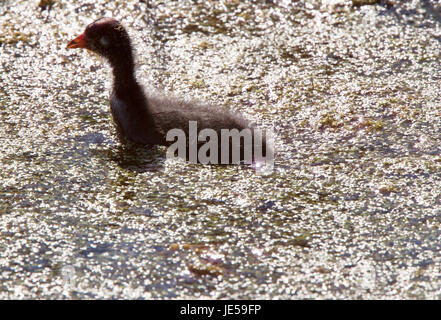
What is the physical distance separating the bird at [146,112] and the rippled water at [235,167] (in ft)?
0.31

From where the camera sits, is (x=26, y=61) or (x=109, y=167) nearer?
(x=109, y=167)

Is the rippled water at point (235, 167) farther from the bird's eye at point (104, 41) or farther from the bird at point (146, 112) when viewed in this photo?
the bird's eye at point (104, 41)

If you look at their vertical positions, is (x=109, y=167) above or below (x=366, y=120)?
below

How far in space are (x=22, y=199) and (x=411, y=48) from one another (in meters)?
2.60

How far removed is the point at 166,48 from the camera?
4.89m

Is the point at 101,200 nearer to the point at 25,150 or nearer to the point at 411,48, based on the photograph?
the point at 25,150

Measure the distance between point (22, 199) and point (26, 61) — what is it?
155cm

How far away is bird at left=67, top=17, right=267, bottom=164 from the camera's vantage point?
12.3 ft

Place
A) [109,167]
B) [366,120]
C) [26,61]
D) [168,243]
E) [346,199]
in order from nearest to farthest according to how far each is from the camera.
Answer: [168,243] → [346,199] → [109,167] → [366,120] → [26,61]

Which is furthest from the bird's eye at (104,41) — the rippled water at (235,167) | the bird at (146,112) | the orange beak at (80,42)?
the rippled water at (235,167)

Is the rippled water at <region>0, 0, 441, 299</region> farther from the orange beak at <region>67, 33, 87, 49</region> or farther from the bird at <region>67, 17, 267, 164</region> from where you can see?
the orange beak at <region>67, 33, 87, 49</region>
